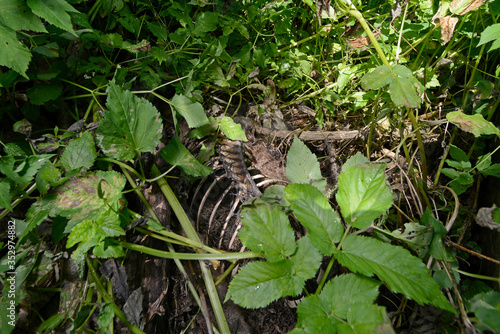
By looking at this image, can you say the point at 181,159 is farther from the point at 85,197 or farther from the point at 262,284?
the point at 262,284

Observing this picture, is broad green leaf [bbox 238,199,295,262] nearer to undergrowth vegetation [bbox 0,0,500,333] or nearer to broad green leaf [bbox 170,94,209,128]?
undergrowth vegetation [bbox 0,0,500,333]

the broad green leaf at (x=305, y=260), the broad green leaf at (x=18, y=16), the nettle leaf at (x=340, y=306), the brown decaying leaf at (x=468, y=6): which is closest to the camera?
the nettle leaf at (x=340, y=306)

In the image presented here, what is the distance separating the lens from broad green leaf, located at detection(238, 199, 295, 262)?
864 mm

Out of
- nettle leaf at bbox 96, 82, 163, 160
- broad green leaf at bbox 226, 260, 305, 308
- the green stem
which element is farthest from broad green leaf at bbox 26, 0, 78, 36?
broad green leaf at bbox 226, 260, 305, 308

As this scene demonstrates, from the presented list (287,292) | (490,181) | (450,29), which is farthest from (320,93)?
(287,292)

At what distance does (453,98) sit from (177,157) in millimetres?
1456

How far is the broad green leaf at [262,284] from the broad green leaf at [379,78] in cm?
78

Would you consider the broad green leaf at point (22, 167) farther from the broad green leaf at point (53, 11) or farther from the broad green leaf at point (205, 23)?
the broad green leaf at point (205, 23)

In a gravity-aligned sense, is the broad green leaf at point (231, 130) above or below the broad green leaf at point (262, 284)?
above

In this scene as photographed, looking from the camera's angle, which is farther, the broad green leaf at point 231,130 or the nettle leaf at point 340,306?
the broad green leaf at point 231,130

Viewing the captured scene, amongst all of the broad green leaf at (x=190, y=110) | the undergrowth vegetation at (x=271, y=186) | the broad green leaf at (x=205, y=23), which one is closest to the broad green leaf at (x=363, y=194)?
the undergrowth vegetation at (x=271, y=186)

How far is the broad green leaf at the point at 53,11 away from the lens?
95 centimetres

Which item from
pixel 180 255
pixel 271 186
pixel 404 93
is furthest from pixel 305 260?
pixel 404 93

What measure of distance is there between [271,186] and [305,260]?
35cm
